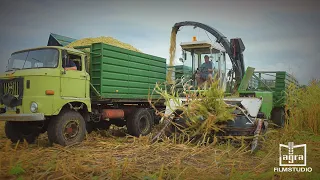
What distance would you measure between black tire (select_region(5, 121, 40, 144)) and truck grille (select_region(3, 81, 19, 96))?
1.00 metres

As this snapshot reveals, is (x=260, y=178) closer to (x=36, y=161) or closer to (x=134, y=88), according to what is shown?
(x=36, y=161)

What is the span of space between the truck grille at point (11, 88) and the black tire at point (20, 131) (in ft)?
3.30

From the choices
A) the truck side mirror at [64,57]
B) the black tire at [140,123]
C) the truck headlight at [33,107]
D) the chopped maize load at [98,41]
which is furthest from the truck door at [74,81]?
the black tire at [140,123]

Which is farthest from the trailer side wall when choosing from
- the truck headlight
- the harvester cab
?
the truck headlight

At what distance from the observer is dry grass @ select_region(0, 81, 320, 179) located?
4.21 m

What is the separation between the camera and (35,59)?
23.8ft

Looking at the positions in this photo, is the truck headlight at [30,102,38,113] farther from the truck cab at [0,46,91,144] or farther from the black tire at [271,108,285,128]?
the black tire at [271,108,285,128]

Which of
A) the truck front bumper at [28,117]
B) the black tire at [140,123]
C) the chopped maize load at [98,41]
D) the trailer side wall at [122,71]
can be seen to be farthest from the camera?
the chopped maize load at [98,41]

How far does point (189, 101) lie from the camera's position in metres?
6.75

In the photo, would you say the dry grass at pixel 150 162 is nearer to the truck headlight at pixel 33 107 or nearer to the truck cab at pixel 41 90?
the truck cab at pixel 41 90

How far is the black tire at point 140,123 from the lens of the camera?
362 inches

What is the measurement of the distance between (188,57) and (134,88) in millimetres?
1982

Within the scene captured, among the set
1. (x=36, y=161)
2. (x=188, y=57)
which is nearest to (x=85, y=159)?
(x=36, y=161)

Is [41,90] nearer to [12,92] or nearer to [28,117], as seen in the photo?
[28,117]
